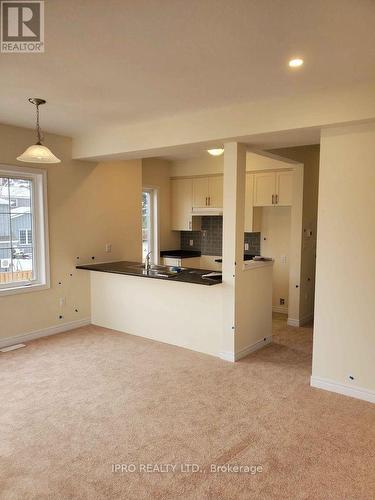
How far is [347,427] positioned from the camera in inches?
110

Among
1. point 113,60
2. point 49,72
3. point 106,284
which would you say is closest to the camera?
point 113,60

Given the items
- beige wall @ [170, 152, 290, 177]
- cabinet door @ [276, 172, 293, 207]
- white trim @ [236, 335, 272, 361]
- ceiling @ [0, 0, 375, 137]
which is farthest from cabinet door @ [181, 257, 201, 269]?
ceiling @ [0, 0, 375, 137]

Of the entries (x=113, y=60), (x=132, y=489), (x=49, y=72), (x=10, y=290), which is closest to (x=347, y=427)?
(x=132, y=489)

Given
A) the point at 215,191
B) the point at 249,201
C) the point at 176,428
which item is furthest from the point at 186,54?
the point at 215,191

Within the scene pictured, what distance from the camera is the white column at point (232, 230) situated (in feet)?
13.0

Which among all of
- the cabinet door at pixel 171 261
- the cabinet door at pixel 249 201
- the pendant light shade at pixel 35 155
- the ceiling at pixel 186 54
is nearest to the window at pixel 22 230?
the ceiling at pixel 186 54

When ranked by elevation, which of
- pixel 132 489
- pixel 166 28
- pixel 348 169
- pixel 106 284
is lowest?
pixel 132 489

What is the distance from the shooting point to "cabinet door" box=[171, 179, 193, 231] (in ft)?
23.3

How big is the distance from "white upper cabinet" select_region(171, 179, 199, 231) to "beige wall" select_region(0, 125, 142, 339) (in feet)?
4.11

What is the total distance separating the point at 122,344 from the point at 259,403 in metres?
2.03

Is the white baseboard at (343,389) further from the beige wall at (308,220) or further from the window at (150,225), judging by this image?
the window at (150,225)

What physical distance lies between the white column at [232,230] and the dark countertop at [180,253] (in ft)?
9.35

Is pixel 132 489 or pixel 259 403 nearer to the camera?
pixel 132 489

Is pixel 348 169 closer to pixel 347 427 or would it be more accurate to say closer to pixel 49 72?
pixel 347 427
